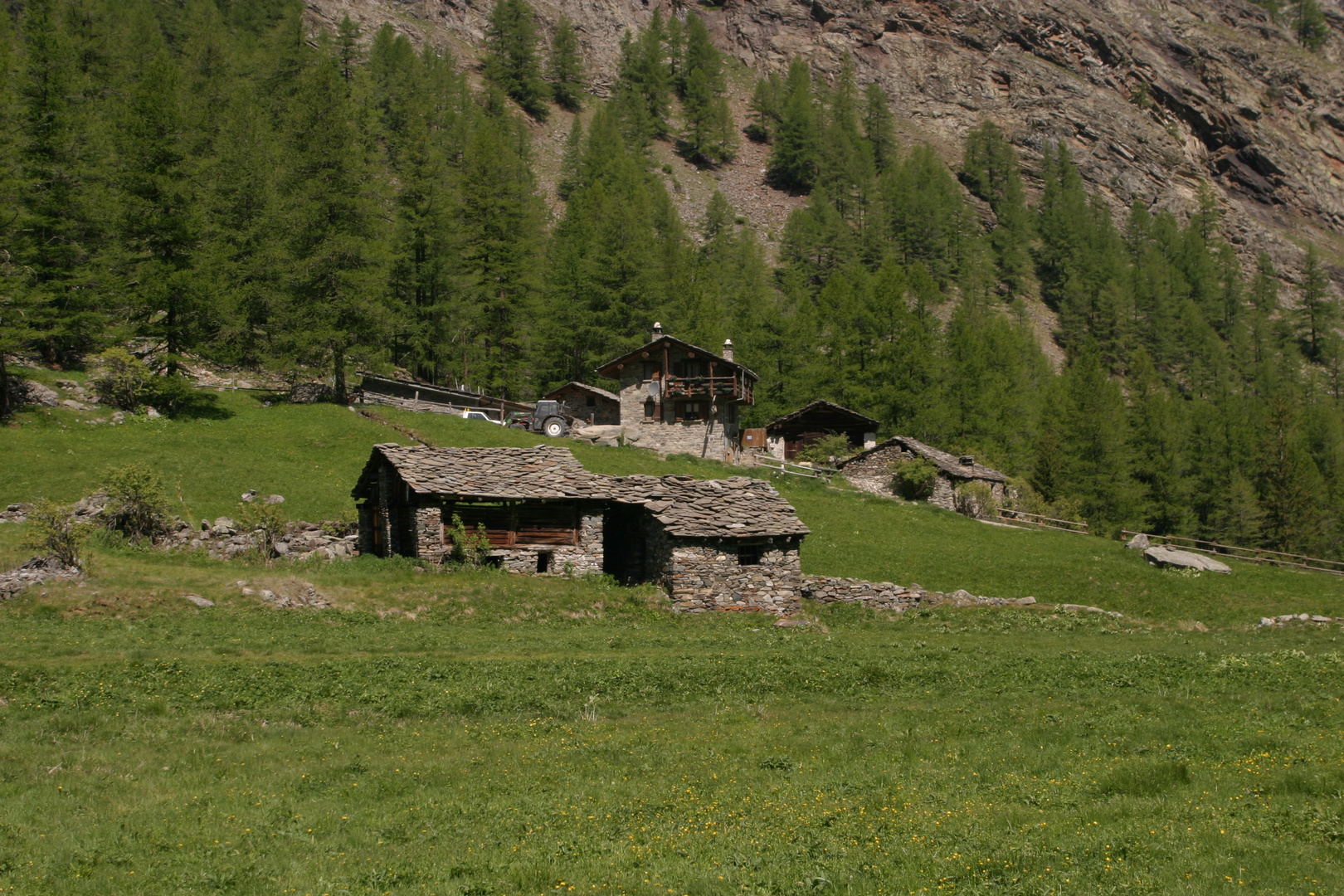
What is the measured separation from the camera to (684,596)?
29391 millimetres

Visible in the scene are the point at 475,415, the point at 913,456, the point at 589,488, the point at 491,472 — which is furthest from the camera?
the point at 475,415

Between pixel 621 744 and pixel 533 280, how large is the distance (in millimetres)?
64644

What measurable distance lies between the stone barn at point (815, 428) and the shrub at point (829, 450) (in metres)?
2.66

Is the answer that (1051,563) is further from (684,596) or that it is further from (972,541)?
(684,596)

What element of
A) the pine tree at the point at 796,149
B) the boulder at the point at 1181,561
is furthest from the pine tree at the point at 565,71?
the boulder at the point at 1181,561

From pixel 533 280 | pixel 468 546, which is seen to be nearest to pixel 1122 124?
pixel 533 280

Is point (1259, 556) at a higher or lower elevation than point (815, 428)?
lower

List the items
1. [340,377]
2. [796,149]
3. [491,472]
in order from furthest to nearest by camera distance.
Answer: [796,149], [340,377], [491,472]

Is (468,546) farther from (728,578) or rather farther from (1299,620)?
(1299,620)

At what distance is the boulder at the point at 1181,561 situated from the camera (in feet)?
131

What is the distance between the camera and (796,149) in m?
165

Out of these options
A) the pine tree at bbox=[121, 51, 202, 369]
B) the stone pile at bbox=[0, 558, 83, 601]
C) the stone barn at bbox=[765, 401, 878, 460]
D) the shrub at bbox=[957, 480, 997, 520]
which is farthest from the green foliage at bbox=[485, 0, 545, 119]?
the stone pile at bbox=[0, 558, 83, 601]

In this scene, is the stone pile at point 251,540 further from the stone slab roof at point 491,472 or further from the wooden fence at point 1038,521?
the wooden fence at point 1038,521

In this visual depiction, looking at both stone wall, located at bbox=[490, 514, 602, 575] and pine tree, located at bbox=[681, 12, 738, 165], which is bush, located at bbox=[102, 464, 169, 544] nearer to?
stone wall, located at bbox=[490, 514, 602, 575]
